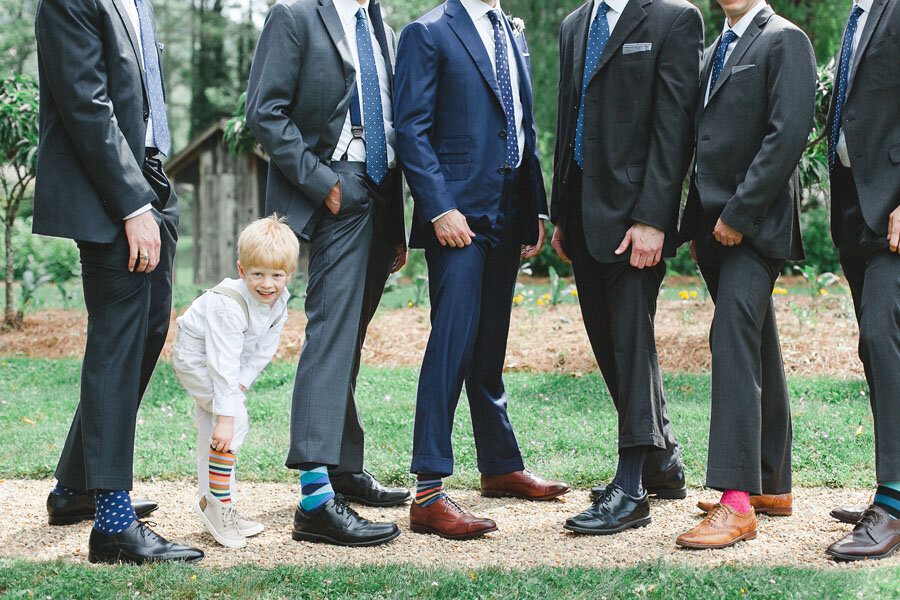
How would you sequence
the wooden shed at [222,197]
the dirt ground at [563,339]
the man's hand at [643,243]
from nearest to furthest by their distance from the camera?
the man's hand at [643,243] < the dirt ground at [563,339] < the wooden shed at [222,197]

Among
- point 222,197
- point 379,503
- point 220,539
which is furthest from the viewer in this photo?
point 222,197

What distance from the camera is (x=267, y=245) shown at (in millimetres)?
3701

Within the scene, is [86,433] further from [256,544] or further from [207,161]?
[207,161]

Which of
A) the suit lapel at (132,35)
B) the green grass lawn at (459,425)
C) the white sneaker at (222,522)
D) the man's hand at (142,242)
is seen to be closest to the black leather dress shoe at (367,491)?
the green grass lawn at (459,425)

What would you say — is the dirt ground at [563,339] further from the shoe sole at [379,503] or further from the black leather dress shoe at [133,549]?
the black leather dress shoe at [133,549]

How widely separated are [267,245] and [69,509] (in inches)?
56.3

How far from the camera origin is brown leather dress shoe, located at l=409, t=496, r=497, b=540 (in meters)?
3.76

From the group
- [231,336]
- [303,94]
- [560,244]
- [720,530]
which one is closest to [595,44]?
[560,244]

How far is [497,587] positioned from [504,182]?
1.77m

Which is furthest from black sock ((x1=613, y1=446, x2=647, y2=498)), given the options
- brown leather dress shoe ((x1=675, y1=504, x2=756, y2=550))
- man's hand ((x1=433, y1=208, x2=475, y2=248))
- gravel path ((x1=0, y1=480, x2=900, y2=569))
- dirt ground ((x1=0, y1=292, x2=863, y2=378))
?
dirt ground ((x1=0, y1=292, x2=863, y2=378))

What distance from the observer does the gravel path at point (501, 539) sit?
348 cm

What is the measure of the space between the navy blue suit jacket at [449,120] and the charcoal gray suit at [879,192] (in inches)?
56.9

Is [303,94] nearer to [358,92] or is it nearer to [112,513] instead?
[358,92]

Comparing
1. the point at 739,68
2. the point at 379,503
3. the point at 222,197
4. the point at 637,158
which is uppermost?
the point at 739,68
